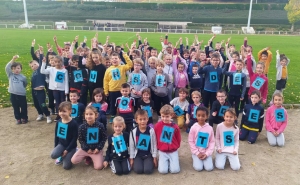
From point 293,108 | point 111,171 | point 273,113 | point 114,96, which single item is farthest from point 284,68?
point 111,171

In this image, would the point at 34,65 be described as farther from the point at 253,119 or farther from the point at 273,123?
the point at 273,123

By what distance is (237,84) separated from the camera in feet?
24.4

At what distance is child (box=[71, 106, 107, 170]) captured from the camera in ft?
17.2

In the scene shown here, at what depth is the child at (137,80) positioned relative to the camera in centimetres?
710

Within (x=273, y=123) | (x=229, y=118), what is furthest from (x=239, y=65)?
(x=229, y=118)

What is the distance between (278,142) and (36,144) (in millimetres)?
5706

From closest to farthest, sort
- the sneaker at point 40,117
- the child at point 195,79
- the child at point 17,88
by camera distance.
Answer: the child at point 17,88 < the sneaker at point 40,117 < the child at point 195,79

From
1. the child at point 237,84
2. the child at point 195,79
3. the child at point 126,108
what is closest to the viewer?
the child at point 126,108

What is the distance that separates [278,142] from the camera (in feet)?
20.6

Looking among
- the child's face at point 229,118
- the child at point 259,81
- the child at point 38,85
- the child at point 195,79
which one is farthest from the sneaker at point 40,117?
the child at point 259,81

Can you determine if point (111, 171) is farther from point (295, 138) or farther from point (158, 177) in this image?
point (295, 138)

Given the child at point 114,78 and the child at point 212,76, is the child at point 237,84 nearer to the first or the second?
the child at point 212,76

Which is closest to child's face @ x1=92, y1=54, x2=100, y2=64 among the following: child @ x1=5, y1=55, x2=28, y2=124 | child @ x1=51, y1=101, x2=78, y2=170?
child @ x1=5, y1=55, x2=28, y2=124

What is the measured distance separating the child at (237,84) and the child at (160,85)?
1750 mm
